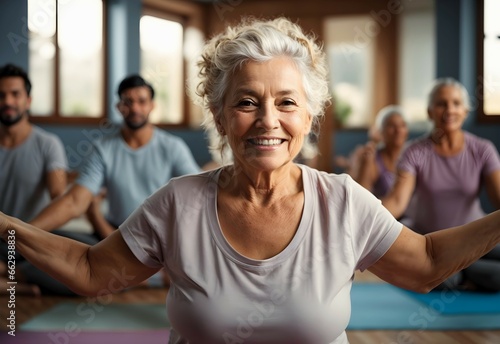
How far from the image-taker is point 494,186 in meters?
3.18

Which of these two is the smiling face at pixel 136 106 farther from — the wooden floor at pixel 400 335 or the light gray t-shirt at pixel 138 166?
the wooden floor at pixel 400 335

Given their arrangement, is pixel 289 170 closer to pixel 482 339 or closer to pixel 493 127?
pixel 482 339

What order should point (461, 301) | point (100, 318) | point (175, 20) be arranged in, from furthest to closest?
point (175, 20) < point (461, 301) < point (100, 318)

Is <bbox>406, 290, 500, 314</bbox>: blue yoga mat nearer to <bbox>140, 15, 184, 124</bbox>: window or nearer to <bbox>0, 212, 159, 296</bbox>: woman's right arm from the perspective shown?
<bbox>0, 212, 159, 296</bbox>: woman's right arm

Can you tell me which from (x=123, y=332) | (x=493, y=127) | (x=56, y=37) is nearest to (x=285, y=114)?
(x=123, y=332)

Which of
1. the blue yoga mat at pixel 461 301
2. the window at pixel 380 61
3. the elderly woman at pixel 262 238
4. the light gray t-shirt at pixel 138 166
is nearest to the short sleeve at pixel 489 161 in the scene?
the blue yoga mat at pixel 461 301

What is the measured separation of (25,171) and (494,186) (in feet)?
7.71

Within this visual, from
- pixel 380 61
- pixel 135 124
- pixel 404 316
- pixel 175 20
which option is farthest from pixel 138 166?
pixel 380 61

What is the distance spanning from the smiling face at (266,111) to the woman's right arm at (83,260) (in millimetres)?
310

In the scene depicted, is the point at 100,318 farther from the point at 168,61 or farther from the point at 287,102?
the point at 168,61

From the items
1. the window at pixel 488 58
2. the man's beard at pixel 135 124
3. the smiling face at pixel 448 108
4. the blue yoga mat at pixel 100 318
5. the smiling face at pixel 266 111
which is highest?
the window at pixel 488 58

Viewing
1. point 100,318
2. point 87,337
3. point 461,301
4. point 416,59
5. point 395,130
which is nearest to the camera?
point 87,337

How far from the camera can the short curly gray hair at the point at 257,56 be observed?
4.06 ft

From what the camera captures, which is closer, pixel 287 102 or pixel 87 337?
pixel 287 102
